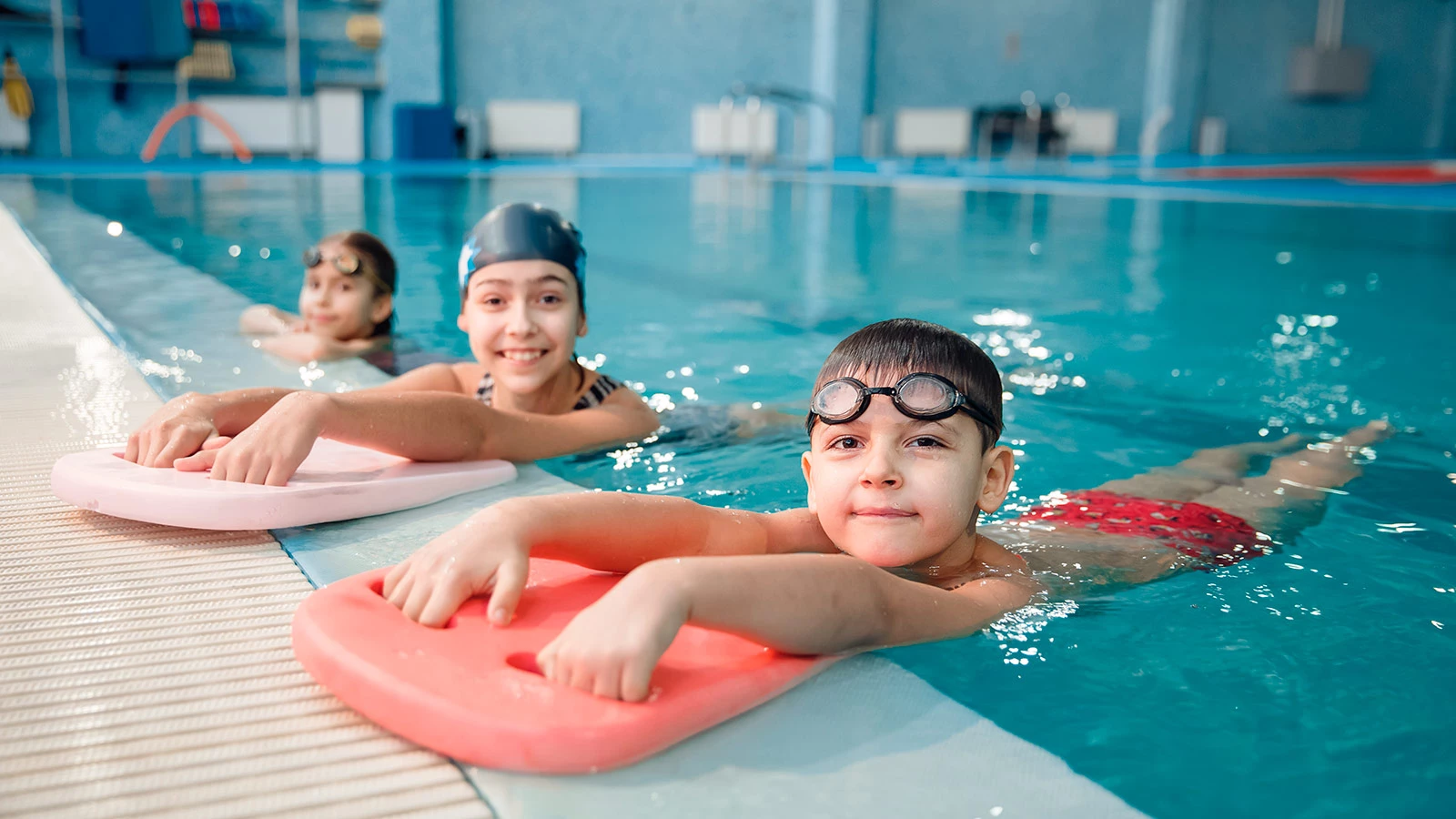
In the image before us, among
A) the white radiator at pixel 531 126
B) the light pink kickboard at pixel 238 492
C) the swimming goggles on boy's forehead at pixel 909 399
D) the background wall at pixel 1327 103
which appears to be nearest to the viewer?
the swimming goggles on boy's forehead at pixel 909 399

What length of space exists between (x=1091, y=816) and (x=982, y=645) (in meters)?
0.60

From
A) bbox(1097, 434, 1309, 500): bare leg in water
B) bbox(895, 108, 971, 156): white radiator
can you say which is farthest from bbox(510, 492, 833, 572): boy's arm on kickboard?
bbox(895, 108, 971, 156): white radiator

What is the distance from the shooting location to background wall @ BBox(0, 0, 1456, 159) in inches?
704

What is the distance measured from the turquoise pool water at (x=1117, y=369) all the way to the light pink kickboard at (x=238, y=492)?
797mm

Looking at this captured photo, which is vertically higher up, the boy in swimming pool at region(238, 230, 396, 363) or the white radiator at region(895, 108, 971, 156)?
the white radiator at region(895, 108, 971, 156)

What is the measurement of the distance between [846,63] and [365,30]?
8614mm

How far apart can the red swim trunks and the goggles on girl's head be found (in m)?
2.55

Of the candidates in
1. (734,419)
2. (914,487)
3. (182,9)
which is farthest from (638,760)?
(182,9)

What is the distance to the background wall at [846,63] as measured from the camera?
58.7 ft

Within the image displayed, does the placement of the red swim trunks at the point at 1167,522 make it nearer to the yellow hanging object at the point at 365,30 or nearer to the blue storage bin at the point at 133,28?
the blue storage bin at the point at 133,28

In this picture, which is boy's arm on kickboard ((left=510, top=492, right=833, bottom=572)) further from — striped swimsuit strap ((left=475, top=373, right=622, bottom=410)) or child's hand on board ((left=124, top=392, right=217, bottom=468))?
striped swimsuit strap ((left=475, top=373, right=622, bottom=410))

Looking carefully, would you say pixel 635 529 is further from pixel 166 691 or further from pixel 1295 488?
pixel 1295 488

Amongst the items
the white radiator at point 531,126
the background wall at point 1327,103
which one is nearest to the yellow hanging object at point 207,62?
the white radiator at point 531,126

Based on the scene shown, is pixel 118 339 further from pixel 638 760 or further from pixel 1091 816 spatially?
pixel 1091 816
